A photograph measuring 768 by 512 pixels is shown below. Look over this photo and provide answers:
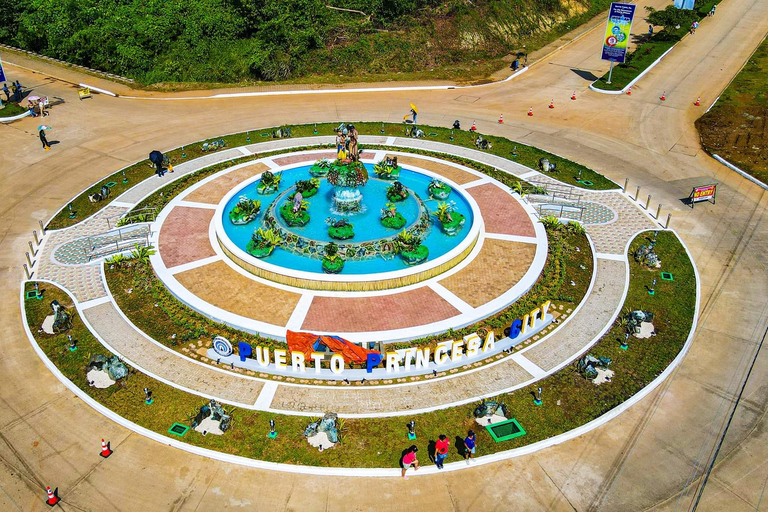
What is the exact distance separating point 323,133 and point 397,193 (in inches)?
672

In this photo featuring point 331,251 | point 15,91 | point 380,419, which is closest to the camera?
point 380,419

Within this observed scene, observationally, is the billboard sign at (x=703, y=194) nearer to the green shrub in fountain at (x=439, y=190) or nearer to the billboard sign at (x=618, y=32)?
the green shrub in fountain at (x=439, y=190)

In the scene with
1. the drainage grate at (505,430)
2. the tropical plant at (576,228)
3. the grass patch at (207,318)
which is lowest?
the drainage grate at (505,430)

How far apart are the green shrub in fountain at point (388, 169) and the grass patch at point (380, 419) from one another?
20459 mm

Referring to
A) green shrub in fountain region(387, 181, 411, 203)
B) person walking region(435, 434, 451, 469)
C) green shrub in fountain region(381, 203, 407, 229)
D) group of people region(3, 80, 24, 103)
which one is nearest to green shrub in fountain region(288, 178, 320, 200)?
green shrub in fountain region(387, 181, 411, 203)

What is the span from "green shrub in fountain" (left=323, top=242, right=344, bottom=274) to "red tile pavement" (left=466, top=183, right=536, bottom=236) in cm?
1121

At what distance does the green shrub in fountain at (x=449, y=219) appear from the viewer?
40562 mm

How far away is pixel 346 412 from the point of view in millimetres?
27969

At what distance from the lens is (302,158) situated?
51781 millimetres

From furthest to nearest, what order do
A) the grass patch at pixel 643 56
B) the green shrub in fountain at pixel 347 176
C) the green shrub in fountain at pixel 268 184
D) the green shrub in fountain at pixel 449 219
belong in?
the grass patch at pixel 643 56 < the green shrub in fountain at pixel 268 184 < the green shrub in fountain at pixel 347 176 < the green shrub in fountain at pixel 449 219

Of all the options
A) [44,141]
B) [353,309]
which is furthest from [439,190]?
[44,141]

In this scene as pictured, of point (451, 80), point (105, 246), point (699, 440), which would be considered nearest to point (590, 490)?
point (699, 440)

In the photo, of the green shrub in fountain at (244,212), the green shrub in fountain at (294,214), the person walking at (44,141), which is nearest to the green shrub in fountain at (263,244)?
the green shrub in fountain at (294,214)

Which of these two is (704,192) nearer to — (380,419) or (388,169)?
(388,169)
